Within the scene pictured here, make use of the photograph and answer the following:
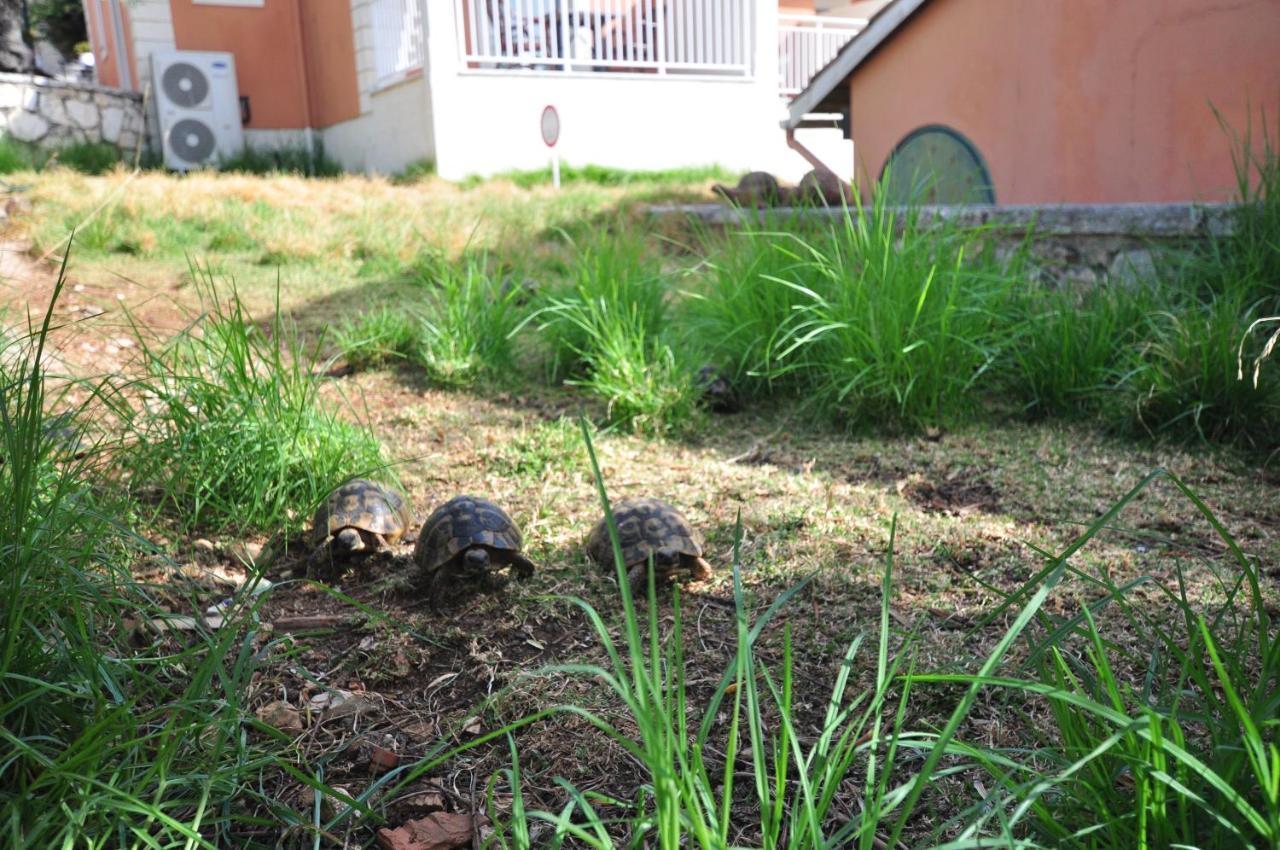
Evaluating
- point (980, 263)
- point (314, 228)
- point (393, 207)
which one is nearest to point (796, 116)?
point (393, 207)

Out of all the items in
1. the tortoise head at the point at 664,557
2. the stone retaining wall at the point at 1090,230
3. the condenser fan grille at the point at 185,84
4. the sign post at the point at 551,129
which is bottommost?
the tortoise head at the point at 664,557

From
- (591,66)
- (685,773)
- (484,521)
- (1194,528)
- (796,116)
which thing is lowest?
(1194,528)

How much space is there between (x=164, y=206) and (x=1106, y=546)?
23.7 feet

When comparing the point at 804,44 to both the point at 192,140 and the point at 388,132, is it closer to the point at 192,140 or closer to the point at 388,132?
the point at 388,132

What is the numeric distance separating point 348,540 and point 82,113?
45.4ft

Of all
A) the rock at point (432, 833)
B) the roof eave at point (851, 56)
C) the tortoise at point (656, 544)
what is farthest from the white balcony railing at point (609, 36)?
the rock at point (432, 833)

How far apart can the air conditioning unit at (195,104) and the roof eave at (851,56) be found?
8.76m

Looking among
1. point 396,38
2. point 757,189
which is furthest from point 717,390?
point 396,38

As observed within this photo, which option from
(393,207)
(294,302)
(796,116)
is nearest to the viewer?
(294,302)

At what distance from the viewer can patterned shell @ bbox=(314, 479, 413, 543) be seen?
2613 millimetres

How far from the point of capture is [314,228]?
737cm

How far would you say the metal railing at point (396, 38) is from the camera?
12.6m

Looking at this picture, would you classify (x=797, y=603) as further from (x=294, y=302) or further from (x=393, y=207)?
(x=393, y=207)

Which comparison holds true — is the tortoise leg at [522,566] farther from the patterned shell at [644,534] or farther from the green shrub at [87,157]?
the green shrub at [87,157]
